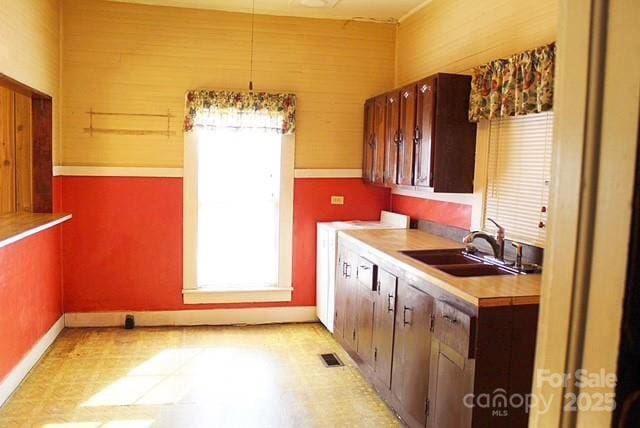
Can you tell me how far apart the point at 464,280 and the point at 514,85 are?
1.26 metres

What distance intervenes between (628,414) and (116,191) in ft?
15.7

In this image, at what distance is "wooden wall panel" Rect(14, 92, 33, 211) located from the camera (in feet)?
13.3

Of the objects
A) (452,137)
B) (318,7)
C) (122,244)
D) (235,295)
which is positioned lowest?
(235,295)

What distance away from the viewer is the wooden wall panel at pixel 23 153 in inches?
160

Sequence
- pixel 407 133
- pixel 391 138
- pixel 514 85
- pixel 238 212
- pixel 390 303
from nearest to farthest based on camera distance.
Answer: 1. pixel 514 85
2. pixel 390 303
3. pixel 407 133
4. pixel 391 138
5. pixel 238 212

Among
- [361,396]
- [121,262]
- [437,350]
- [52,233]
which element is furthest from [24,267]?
[437,350]

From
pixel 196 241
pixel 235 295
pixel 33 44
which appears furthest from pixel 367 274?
pixel 33 44

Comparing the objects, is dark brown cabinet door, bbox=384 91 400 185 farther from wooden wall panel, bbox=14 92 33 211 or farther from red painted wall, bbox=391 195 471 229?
wooden wall panel, bbox=14 92 33 211

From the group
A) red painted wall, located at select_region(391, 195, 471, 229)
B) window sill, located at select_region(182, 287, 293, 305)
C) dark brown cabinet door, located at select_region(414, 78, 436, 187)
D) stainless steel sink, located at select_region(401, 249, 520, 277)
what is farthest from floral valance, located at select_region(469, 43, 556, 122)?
window sill, located at select_region(182, 287, 293, 305)

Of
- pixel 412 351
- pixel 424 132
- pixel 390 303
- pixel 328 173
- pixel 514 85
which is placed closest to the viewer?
pixel 412 351

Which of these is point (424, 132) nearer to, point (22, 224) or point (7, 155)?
point (22, 224)

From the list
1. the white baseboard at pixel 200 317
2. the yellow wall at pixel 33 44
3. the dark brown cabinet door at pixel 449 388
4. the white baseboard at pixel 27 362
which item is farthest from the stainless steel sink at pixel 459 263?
the yellow wall at pixel 33 44

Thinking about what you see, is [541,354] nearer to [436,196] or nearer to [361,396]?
[361,396]

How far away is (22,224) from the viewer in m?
3.44
